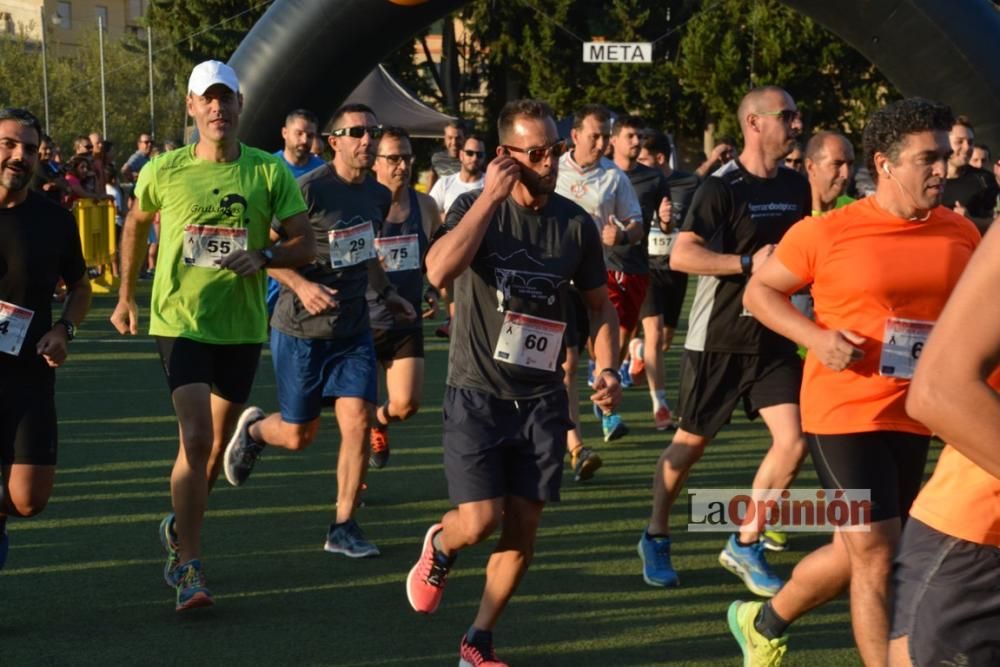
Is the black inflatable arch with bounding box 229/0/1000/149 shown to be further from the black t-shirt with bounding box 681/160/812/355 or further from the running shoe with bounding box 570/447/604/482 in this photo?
the black t-shirt with bounding box 681/160/812/355

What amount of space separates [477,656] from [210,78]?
2601mm

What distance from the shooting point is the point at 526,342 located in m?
5.01

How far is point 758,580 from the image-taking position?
6.21 metres

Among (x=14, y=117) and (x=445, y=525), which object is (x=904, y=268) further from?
(x=14, y=117)

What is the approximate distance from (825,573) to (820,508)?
1912mm

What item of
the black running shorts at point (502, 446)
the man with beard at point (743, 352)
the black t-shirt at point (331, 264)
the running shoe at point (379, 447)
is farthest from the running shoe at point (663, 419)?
the black running shorts at point (502, 446)

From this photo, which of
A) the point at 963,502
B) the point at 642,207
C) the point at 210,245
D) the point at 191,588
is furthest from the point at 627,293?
the point at 963,502

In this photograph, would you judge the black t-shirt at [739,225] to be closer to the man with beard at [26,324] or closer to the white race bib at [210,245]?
the white race bib at [210,245]

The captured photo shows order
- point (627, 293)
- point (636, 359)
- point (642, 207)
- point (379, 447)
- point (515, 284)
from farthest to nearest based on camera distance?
point (636, 359)
point (642, 207)
point (627, 293)
point (379, 447)
point (515, 284)

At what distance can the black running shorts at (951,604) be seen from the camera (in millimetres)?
2598

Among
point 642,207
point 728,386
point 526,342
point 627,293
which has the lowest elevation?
point 627,293

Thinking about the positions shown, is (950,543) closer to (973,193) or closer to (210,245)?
(210,245)

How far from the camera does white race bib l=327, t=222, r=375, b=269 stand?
7172mm

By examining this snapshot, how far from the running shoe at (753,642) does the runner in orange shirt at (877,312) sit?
21 centimetres
